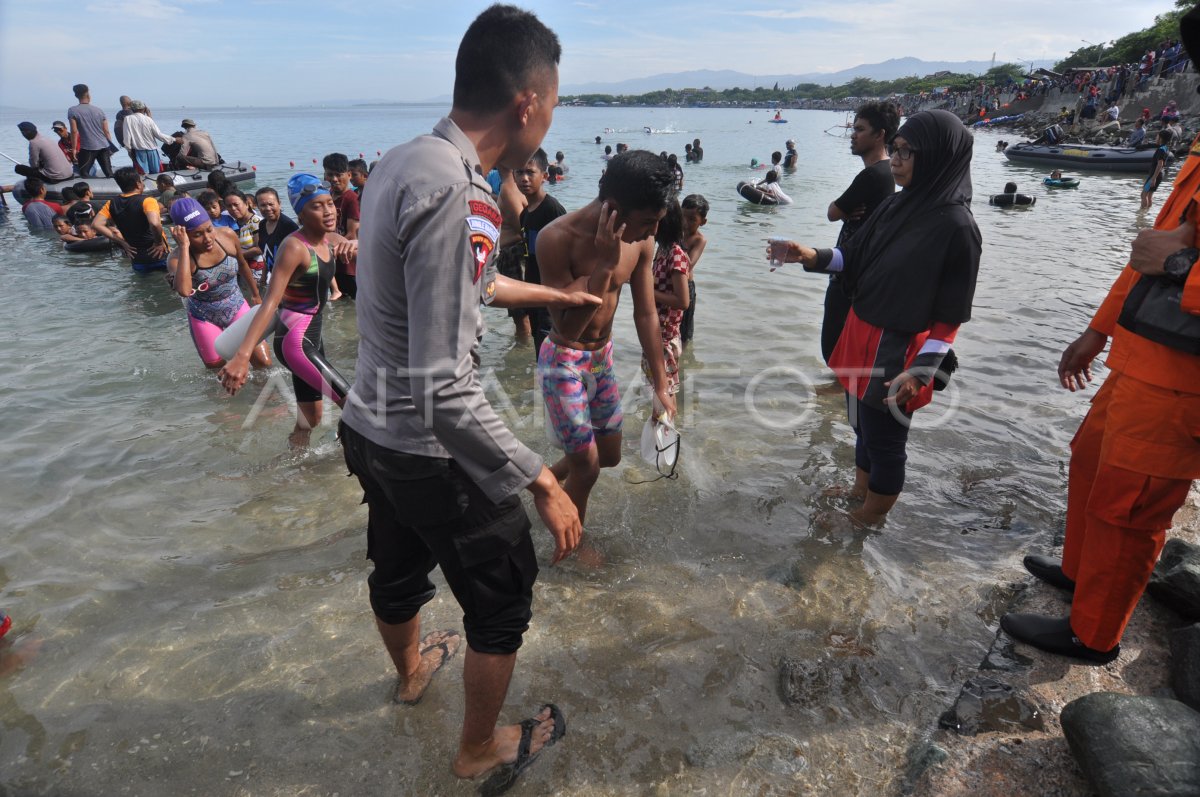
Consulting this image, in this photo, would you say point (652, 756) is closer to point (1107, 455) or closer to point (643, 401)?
point (1107, 455)

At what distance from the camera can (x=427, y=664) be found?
2734 millimetres

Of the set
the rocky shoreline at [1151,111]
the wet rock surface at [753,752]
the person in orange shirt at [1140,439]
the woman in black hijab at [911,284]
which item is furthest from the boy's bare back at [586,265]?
the rocky shoreline at [1151,111]

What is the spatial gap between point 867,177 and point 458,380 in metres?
4.40

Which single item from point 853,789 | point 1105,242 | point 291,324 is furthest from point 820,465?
point 1105,242

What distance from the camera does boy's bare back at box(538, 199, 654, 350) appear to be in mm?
3025

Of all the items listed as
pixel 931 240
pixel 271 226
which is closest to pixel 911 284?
pixel 931 240

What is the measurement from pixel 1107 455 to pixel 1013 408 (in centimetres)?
391

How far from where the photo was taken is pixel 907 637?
2988 mm

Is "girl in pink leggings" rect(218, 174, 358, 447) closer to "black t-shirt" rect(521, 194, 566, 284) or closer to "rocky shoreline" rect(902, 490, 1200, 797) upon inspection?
"black t-shirt" rect(521, 194, 566, 284)

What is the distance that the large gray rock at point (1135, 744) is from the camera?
72.9 inches

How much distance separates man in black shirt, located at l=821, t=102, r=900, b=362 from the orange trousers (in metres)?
2.44

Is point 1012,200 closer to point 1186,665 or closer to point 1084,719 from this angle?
point 1186,665

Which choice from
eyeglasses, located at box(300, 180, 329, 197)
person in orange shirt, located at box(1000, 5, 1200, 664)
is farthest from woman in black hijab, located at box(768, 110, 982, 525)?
eyeglasses, located at box(300, 180, 329, 197)

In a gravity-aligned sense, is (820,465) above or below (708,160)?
below
